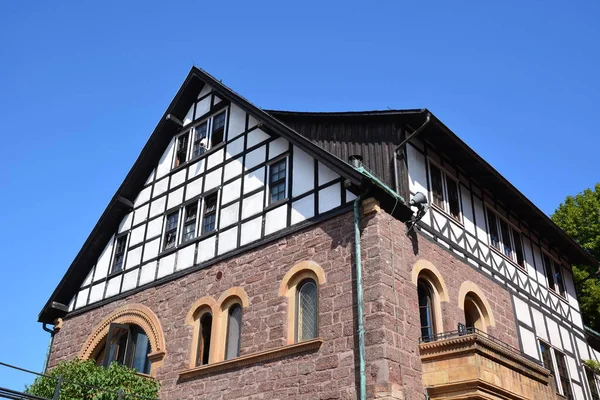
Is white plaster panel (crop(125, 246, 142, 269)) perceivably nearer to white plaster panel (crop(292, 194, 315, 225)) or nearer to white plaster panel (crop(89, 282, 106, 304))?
white plaster panel (crop(89, 282, 106, 304))

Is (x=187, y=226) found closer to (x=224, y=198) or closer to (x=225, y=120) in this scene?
(x=224, y=198)

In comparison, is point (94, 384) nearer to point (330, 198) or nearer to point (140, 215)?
point (330, 198)

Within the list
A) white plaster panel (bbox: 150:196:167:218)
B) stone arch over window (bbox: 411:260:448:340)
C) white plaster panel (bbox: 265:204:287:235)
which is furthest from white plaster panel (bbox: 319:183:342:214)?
white plaster panel (bbox: 150:196:167:218)

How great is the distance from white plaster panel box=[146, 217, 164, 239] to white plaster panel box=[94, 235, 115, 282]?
1.87m

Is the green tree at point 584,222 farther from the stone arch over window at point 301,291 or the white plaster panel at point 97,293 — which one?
the white plaster panel at point 97,293

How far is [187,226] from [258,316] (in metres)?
4.42

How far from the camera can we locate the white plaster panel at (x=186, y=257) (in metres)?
16.4

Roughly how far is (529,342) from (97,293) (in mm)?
12277

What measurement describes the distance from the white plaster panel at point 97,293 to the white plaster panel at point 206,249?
174 inches

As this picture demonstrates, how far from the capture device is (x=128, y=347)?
17.0 metres

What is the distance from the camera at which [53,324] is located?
19.9m

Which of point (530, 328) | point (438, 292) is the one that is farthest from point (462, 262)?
point (530, 328)

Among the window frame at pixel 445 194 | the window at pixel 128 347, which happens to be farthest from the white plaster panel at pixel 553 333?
the window at pixel 128 347

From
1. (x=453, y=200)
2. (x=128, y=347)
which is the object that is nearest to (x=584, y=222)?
(x=453, y=200)
